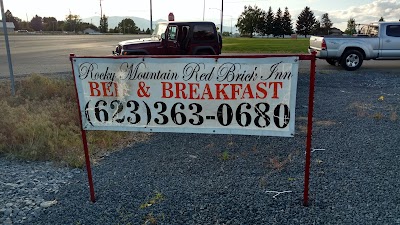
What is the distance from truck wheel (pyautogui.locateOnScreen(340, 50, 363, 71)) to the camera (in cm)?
1286

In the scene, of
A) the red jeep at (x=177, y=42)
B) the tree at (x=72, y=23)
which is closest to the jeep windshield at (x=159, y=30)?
the red jeep at (x=177, y=42)

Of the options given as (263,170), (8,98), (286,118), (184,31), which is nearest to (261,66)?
(286,118)

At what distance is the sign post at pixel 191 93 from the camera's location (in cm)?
298

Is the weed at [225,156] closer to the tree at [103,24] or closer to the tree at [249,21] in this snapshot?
the tree at [249,21]

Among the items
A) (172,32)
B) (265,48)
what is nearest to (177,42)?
(172,32)

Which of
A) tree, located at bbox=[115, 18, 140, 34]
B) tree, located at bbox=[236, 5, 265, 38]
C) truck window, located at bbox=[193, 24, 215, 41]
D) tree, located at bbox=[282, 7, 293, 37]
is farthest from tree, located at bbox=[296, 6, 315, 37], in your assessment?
truck window, located at bbox=[193, 24, 215, 41]

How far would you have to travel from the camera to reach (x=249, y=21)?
7250cm

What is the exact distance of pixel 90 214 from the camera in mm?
3188

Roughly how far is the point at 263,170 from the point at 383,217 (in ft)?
4.50

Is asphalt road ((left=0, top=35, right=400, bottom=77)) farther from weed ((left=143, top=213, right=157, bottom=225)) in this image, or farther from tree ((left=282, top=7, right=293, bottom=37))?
tree ((left=282, top=7, right=293, bottom=37))

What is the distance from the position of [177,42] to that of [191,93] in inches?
329

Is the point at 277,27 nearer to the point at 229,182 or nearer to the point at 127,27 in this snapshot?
Result: the point at 127,27

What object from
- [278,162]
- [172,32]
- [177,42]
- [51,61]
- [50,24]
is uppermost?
[50,24]

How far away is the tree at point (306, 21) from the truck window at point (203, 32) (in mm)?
78825
